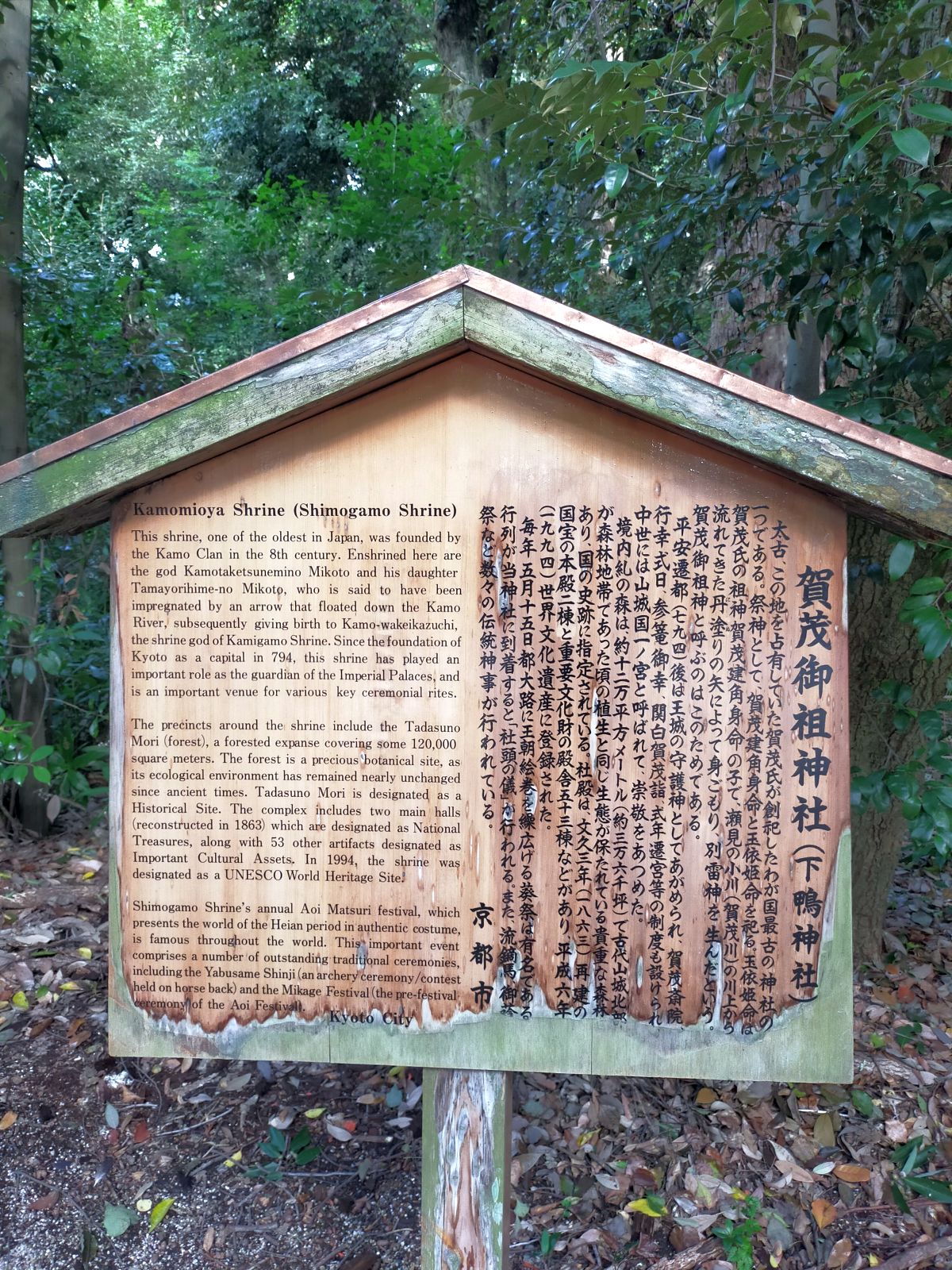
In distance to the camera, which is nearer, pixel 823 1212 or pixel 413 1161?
pixel 823 1212

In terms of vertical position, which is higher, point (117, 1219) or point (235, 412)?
point (235, 412)

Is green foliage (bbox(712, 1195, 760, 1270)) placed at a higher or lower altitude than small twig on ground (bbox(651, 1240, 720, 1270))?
higher

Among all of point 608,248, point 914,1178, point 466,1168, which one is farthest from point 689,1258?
point 608,248

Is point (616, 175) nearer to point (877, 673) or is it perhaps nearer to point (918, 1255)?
point (877, 673)

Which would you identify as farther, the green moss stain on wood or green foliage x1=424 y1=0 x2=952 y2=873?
green foliage x1=424 y1=0 x2=952 y2=873

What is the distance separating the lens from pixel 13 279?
3.96 meters

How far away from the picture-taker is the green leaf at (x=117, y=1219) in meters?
2.30

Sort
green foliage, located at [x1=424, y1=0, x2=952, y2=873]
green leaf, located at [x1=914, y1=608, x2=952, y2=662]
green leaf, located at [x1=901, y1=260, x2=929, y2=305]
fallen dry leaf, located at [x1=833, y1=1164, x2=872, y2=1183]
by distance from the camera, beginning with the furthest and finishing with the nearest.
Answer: fallen dry leaf, located at [x1=833, y1=1164, x2=872, y2=1183] < green leaf, located at [x1=901, y1=260, x2=929, y2=305] < green foliage, located at [x1=424, y1=0, x2=952, y2=873] < green leaf, located at [x1=914, y1=608, x2=952, y2=662]

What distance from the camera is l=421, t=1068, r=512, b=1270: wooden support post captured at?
5.69 ft

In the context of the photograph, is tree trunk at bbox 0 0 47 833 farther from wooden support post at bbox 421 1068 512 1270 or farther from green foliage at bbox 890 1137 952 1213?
green foliage at bbox 890 1137 952 1213

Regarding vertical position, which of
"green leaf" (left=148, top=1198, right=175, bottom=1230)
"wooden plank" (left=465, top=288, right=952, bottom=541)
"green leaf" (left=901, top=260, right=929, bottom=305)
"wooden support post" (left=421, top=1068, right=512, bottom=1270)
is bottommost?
"green leaf" (left=148, top=1198, right=175, bottom=1230)

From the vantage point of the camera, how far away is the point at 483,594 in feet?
5.11

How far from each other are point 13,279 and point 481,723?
12.3 feet

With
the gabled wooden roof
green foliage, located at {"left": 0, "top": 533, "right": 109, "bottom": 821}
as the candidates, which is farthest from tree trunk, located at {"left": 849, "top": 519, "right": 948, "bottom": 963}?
green foliage, located at {"left": 0, "top": 533, "right": 109, "bottom": 821}
